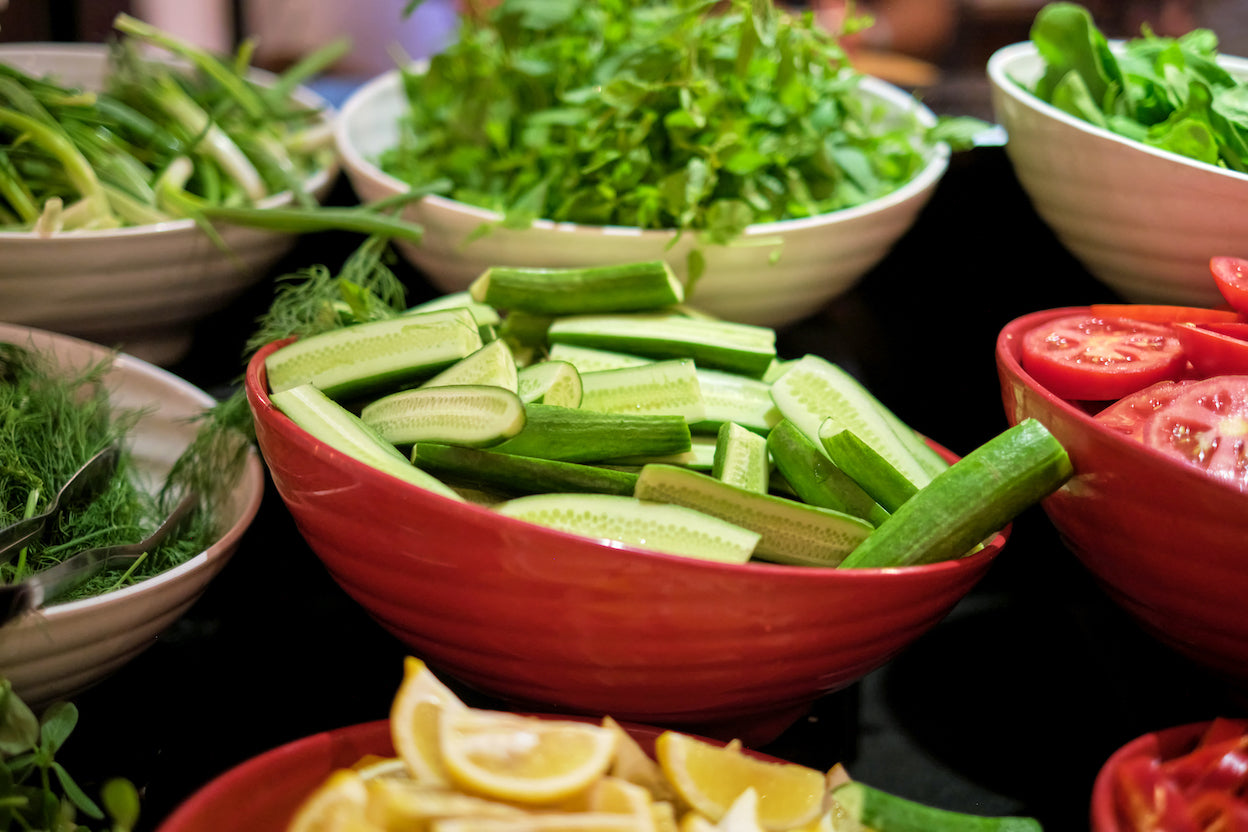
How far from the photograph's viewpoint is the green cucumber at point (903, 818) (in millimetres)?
725

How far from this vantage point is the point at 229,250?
1.41m

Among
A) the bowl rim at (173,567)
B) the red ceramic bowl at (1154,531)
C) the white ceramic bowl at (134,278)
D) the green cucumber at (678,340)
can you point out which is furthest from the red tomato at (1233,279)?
the white ceramic bowl at (134,278)

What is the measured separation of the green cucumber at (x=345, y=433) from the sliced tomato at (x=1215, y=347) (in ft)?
2.44

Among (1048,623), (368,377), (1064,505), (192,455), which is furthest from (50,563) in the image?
(1048,623)

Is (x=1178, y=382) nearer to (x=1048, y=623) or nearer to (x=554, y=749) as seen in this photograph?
(x=1048, y=623)

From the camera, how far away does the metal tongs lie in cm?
78

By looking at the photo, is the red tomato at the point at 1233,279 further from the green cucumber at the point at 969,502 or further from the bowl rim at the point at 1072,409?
the green cucumber at the point at 969,502

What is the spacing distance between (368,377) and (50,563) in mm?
369

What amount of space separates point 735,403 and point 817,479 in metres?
0.16

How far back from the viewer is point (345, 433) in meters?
0.90

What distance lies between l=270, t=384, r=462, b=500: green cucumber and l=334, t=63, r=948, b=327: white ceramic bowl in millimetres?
456

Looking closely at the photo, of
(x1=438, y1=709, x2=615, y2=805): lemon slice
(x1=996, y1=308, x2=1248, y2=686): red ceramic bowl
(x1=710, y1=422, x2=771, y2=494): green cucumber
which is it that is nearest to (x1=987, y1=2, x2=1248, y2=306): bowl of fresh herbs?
(x1=996, y1=308, x2=1248, y2=686): red ceramic bowl

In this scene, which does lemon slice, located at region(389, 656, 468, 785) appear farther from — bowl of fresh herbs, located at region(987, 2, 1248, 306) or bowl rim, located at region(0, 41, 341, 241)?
bowl of fresh herbs, located at region(987, 2, 1248, 306)

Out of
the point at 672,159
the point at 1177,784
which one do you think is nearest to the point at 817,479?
the point at 1177,784
